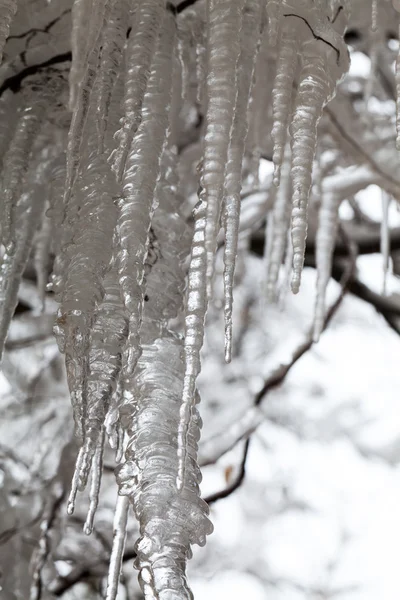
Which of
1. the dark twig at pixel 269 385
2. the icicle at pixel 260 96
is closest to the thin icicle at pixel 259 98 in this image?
the icicle at pixel 260 96

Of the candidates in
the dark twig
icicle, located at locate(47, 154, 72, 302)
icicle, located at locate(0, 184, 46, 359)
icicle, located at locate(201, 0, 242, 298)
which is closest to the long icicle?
icicle, located at locate(201, 0, 242, 298)

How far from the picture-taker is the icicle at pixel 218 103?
1.47ft

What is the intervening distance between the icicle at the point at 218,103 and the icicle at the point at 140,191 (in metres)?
0.05

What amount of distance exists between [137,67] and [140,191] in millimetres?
87

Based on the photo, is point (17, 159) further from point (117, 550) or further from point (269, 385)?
point (269, 385)

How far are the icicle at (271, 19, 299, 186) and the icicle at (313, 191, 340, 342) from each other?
548mm

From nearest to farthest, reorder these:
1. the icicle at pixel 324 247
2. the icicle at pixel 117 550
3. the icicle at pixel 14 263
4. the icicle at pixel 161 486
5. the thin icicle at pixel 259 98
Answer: the icicle at pixel 161 486
the icicle at pixel 117 550
the icicle at pixel 14 263
the thin icicle at pixel 259 98
the icicle at pixel 324 247

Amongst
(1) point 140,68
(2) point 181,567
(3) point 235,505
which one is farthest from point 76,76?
(3) point 235,505

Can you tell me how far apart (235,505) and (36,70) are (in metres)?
1.71

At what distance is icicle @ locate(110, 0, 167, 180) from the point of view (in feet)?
1.56

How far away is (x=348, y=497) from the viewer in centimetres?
209

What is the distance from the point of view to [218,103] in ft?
1.49

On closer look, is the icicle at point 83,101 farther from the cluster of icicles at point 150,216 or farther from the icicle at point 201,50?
the icicle at point 201,50

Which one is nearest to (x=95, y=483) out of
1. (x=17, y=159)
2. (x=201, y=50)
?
(x=17, y=159)
